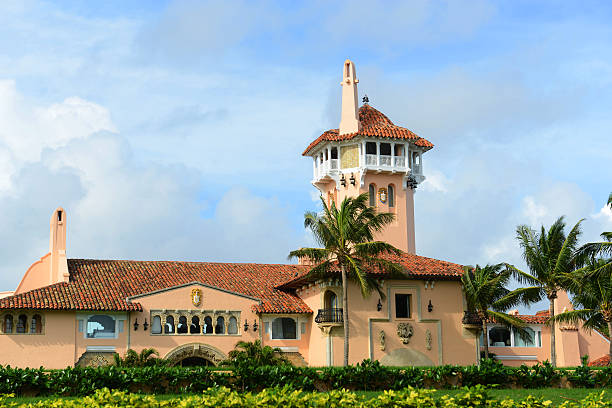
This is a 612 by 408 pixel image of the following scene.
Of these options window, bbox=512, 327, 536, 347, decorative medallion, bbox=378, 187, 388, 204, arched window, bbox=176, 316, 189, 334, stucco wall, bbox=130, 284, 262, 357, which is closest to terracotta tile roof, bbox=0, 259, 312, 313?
stucco wall, bbox=130, 284, 262, 357

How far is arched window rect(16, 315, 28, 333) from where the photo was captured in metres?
40.9

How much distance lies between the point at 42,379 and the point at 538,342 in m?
31.2

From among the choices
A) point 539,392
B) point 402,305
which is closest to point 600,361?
point 402,305

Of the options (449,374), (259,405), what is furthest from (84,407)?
(449,374)

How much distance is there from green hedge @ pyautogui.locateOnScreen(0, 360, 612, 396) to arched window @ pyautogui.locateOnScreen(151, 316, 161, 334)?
11.8m

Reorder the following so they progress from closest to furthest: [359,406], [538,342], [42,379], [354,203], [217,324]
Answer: [359,406], [42,379], [354,203], [217,324], [538,342]

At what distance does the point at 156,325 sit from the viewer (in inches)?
1690

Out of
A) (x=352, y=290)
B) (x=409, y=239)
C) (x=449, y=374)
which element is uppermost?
(x=409, y=239)

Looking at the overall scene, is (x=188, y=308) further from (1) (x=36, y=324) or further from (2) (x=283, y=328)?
(1) (x=36, y=324)

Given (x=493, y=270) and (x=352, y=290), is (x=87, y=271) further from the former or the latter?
(x=493, y=270)

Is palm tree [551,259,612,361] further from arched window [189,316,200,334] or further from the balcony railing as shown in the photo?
arched window [189,316,200,334]

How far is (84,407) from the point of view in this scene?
51.7ft

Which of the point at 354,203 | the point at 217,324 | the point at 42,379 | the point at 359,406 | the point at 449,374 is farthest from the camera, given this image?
the point at 217,324

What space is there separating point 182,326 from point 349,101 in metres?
18.3
